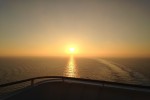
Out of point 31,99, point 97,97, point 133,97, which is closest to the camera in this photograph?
point 133,97

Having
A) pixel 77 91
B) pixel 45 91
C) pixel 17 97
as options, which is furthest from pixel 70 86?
pixel 17 97

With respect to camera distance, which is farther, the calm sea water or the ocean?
the calm sea water

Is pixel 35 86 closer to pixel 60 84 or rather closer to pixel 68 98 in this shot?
pixel 60 84

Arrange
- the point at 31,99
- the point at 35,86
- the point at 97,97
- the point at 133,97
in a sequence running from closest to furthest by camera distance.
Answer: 1. the point at 133,97
2. the point at 97,97
3. the point at 31,99
4. the point at 35,86

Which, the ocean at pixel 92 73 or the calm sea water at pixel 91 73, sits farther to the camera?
the calm sea water at pixel 91 73

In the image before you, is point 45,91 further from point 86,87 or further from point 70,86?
point 86,87

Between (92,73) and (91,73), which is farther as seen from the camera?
(91,73)

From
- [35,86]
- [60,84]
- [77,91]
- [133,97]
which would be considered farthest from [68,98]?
[133,97]

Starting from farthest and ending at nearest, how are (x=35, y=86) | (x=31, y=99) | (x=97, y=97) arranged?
(x=35, y=86)
(x=31, y=99)
(x=97, y=97)

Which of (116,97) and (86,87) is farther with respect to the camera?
(86,87)
